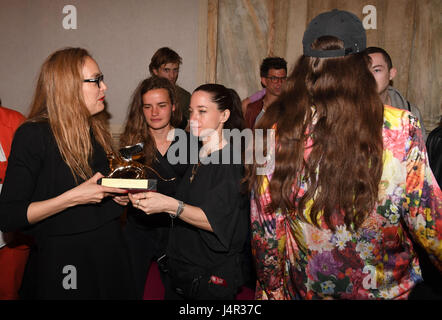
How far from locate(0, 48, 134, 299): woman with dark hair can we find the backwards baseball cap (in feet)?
3.23

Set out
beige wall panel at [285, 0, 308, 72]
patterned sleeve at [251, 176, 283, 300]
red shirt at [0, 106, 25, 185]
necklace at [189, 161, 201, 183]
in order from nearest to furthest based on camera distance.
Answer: patterned sleeve at [251, 176, 283, 300] < necklace at [189, 161, 201, 183] < red shirt at [0, 106, 25, 185] < beige wall panel at [285, 0, 308, 72]

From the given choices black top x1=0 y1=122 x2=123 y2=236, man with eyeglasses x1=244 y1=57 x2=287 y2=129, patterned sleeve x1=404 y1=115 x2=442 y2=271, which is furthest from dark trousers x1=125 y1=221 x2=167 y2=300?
man with eyeglasses x1=244 y1=57 x2=287 y2=129

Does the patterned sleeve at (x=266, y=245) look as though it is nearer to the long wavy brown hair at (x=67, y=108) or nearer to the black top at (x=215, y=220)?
the black top at (x=215, y=220)

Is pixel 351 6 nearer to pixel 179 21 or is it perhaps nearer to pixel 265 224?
pixel 179 21

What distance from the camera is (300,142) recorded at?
1.21 metres

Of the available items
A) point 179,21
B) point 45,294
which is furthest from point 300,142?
point 179,21

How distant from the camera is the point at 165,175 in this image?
2.50 m

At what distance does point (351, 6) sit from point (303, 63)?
3536 mm

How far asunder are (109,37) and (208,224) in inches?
141

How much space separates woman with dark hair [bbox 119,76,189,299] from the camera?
226cm

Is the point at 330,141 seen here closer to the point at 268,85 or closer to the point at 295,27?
the point at 268,85

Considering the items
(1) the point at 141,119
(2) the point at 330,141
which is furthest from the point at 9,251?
(2) the point at 330,141

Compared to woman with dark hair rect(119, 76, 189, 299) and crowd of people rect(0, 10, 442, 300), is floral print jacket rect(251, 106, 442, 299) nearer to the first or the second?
crowd of people rect(0, 10, 442, 300)

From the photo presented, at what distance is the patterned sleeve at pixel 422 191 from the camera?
44.9 inches
